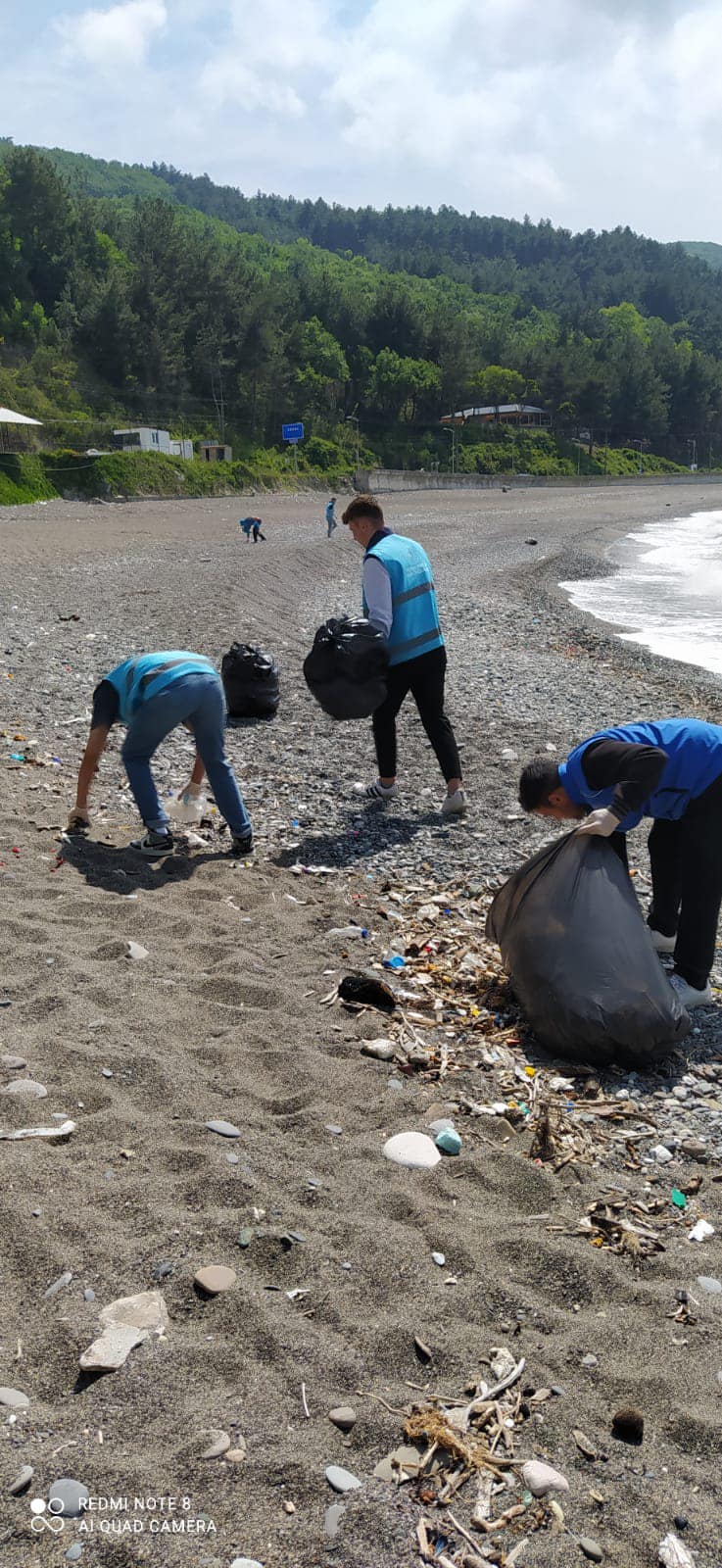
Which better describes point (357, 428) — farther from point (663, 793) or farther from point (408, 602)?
point (663, 793)

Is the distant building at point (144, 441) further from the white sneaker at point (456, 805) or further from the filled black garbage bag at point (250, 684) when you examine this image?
the white sneaker at point (456, 805)

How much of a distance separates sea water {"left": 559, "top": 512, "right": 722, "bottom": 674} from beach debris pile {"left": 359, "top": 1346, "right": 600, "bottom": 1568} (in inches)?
461

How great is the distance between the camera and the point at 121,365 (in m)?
65.1

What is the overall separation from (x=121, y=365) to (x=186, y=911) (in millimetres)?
67100

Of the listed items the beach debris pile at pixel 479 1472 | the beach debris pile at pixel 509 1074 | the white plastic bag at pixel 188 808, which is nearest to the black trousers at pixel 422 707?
the white plastic bag at pixel 188 808

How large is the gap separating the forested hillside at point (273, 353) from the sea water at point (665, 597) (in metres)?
29.6

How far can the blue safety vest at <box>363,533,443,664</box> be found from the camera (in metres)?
6.28

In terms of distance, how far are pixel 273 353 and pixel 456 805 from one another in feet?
242

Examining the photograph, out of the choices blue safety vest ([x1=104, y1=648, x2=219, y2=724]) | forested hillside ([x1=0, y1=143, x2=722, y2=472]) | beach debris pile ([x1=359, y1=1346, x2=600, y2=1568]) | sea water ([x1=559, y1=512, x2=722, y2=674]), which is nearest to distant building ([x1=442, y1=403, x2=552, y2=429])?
forested hillside ([x1=0, y1=143, x2=722, y2=472])

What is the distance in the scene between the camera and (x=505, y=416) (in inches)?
4250

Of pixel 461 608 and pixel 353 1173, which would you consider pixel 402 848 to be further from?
pixel 461 608

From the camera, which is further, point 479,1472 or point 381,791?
point 381,791

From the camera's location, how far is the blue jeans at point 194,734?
5.20 metres

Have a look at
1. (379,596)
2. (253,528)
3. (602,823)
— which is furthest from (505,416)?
(602,823)
